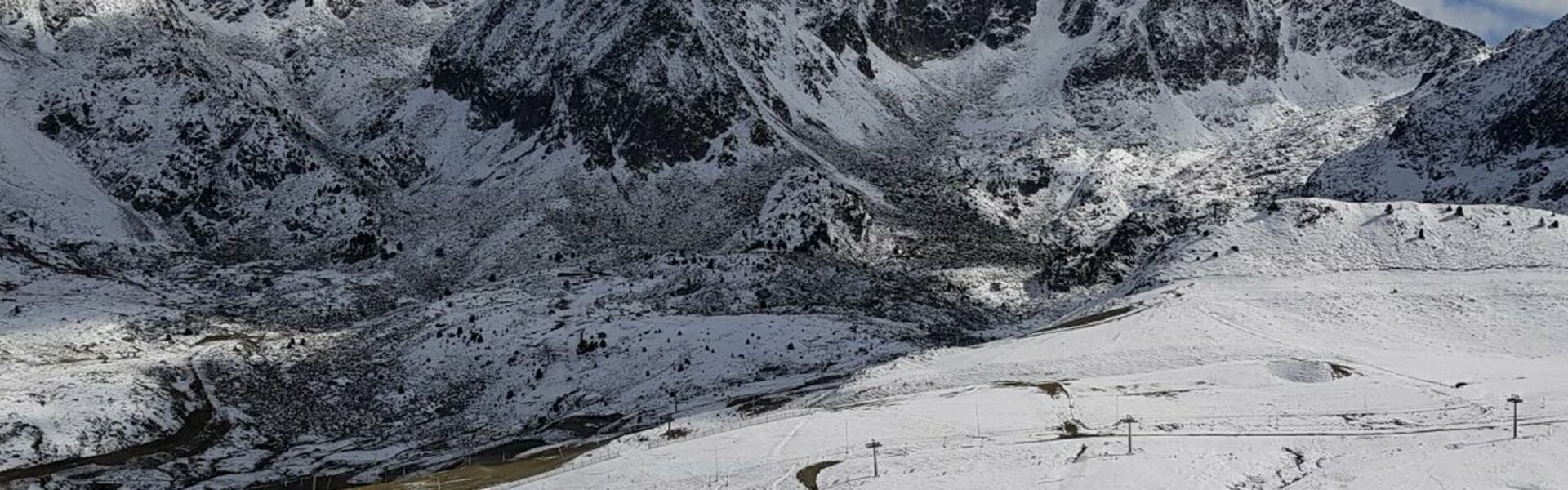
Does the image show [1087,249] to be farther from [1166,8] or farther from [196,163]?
[196,163]

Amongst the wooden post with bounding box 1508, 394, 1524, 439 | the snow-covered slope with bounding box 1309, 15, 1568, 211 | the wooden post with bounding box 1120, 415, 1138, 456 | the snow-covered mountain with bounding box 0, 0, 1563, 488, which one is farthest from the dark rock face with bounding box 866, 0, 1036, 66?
the wooden post with bounding box 1508, 394, 1524, 439

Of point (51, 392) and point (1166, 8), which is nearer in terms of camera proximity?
point (51, 392)

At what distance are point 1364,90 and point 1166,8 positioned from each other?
107 feet

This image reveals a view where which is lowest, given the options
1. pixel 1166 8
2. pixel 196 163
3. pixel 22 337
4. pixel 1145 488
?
pixel 1145 488

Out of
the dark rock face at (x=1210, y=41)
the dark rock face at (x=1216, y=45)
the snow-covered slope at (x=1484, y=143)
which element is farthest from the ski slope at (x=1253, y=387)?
the dark rock face at (x=1210, y=41)

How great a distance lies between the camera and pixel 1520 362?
214ft

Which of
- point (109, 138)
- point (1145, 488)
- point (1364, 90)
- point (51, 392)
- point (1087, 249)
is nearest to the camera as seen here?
point (1145, 488)

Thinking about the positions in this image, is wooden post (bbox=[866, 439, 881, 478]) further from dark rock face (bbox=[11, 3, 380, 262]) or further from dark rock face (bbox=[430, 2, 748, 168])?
dark rock face (bbox=[430, 2, 748, 168])

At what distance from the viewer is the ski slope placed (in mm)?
47531

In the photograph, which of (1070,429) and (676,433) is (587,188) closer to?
(676,433)

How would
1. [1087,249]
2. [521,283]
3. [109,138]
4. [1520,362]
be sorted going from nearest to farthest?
[1520,362], [521,283], [1087,249], [109,138]

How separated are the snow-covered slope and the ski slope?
41.2 metres

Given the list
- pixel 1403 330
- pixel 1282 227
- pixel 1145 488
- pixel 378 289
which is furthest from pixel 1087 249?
pixel 1145 488

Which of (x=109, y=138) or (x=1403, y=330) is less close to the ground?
(x=109, y=138)
